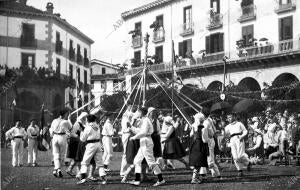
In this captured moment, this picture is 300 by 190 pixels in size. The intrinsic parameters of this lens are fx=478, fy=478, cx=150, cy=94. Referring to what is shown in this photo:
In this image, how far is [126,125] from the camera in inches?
502

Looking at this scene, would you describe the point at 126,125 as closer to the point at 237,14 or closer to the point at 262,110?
the point at 262,110

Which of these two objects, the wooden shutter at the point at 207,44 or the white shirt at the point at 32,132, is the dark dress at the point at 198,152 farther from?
the wooden shutter at the point at 207,44

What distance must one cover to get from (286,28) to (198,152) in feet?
67.7

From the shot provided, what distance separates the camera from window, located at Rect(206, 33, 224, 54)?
1351 inches

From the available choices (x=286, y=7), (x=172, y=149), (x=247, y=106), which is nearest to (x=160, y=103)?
(x=247, y=106)

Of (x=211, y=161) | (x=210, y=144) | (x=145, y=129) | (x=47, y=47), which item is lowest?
(x=211, y=161)

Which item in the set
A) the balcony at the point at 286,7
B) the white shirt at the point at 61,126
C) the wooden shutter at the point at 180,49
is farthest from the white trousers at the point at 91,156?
the wooden shutter at the point at 180,49

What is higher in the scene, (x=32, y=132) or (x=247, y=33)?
(x=247, y=33)

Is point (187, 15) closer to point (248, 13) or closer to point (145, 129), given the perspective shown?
point (248, 13)

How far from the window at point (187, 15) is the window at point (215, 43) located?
2.00 m

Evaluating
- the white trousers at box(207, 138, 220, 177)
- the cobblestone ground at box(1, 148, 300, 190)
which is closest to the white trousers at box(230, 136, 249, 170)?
the cobblestone ground at box(1, 148, 300, 190)

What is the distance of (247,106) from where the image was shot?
2341cm

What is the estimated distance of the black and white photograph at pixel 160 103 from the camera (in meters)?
11.7

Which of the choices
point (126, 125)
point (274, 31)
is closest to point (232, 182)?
point (126, 125)
